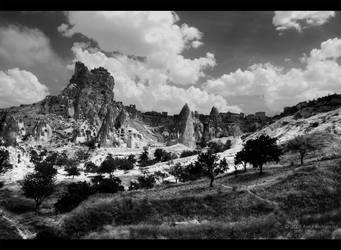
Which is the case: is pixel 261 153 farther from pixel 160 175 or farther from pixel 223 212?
pixel 160 175

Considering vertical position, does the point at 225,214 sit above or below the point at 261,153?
below

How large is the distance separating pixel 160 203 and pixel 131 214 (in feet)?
21.7

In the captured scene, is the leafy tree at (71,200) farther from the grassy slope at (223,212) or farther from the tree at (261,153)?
the tree at (261,153)

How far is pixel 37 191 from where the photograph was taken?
254 ft

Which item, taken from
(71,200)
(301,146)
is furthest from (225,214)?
(301,146)

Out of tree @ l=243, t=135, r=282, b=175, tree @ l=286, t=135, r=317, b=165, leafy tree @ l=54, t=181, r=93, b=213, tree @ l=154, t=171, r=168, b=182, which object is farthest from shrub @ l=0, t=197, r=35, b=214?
tree @ l=286, t=135, r=317, b=165

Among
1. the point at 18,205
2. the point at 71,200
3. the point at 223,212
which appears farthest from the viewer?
the point at 18,205

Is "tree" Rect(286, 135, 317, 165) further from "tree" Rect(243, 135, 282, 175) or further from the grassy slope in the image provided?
the grassy slope

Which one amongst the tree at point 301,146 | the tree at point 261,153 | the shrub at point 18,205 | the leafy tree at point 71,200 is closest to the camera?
the leafy tree at point 71,200

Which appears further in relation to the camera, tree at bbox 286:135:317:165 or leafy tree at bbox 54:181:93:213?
tree at bbox 286:135:317:165

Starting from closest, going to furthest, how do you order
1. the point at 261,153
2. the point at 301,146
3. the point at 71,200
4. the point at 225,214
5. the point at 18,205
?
the point at 225,214 → the point at 71,200 → the point at 261,153 → the point at 18,205 → the point at 301,146

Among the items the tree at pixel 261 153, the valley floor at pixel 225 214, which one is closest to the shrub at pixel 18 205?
the valley floor at pixel 225 214
